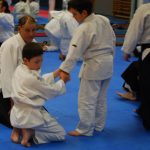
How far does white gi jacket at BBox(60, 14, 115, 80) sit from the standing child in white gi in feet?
0.85

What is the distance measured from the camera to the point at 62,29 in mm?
8172

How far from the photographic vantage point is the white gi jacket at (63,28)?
7965 mm

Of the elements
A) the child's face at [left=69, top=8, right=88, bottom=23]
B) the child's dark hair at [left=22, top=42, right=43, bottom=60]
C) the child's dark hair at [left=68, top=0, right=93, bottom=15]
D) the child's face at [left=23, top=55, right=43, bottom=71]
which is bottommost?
the child's face at [left=23, top=55, right=43, bottom=71]

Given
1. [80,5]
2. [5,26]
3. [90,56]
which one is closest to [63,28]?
[5,26]

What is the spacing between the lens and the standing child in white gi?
3836 millimetres

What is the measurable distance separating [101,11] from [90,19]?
1229 centimetres

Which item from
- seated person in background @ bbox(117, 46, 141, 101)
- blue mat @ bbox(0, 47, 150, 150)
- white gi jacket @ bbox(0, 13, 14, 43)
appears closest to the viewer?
blue mat @ bbox(0, 47, 150, 150)

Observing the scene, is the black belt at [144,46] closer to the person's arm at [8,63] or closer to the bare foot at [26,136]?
the person's arm at [8,63]

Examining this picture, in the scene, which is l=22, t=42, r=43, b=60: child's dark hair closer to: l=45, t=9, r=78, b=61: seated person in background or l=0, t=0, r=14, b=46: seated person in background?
l=0, t=0, r=14, b=46: seated person in background

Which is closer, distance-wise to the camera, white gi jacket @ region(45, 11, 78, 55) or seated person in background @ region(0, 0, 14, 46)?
seated person in background @ region(0, 0, 14, 46)

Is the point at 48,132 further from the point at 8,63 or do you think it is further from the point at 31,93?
the point at 8,63

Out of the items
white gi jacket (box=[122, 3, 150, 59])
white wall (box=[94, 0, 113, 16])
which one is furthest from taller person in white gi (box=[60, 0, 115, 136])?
white wall (box=[94, 0, 113, 16])

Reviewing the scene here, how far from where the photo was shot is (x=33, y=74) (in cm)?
388

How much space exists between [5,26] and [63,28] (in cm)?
125
